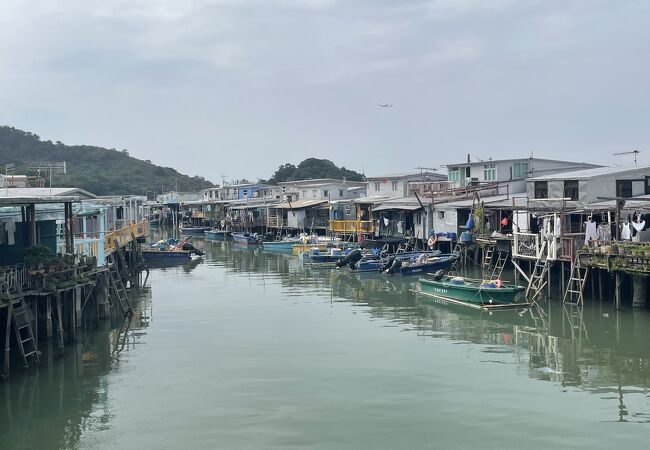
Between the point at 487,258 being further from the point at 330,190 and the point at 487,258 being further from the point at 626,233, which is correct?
the point at 330,190

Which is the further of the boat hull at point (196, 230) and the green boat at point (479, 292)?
the boat hull at point (196, 230)

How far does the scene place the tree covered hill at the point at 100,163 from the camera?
483 ft

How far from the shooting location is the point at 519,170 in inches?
2050

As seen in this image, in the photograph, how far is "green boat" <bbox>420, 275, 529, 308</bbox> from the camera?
98.8 feet

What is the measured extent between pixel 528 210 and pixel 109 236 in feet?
68.1

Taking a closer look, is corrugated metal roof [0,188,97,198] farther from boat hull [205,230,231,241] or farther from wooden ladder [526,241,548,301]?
boat hull [205,230,231,241]

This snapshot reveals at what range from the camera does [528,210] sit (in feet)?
114

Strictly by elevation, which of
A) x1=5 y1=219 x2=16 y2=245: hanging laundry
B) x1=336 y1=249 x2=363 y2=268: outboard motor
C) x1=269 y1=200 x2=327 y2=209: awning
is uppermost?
x1=269 y1=200 x2=327 y2=209: awning

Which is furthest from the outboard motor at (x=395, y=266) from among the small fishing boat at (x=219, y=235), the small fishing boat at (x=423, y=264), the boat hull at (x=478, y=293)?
the small fishing boat at (x=219, y=235)

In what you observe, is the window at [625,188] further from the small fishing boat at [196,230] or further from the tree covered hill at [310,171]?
the tree covered hill at [310,171]

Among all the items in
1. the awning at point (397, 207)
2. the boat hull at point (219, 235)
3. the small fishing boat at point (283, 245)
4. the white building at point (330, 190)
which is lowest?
the small fishing boat at point (283, 245)

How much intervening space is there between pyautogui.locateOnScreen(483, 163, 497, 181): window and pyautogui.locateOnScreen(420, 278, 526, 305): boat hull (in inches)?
812

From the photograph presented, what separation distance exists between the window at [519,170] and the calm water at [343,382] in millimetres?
22956

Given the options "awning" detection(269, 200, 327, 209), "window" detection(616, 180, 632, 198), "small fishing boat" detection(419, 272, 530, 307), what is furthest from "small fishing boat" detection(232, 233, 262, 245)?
"window" detection(616, 180, 632, 198)
